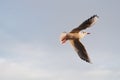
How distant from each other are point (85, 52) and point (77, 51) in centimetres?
48

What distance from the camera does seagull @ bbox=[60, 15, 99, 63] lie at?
72.2 feet

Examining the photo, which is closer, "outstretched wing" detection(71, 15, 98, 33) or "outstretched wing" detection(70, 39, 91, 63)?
"outstretched wing" detection(71, 15, 98, 33)

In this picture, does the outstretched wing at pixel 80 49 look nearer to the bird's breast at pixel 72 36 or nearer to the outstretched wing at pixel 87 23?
the bird's breast at pixel 72 36

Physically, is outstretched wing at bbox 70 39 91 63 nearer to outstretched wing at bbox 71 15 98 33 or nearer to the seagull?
the seagull

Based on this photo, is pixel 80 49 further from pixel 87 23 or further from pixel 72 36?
pixel 87 23

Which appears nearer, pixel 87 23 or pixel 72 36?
pixel 87 23

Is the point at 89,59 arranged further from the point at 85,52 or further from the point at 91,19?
the point at 91,19

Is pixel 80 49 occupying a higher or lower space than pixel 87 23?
lower

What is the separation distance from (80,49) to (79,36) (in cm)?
94

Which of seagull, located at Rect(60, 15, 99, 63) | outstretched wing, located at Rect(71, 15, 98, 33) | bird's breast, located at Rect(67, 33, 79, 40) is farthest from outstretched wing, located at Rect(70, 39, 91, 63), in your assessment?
outstretched wing, located at Rect(71, 15, 98, 33)

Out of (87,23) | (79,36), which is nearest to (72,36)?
(79,36)

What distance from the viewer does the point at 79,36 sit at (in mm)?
22578

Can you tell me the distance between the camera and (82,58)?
880 inches

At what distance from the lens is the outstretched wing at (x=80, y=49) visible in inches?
884
